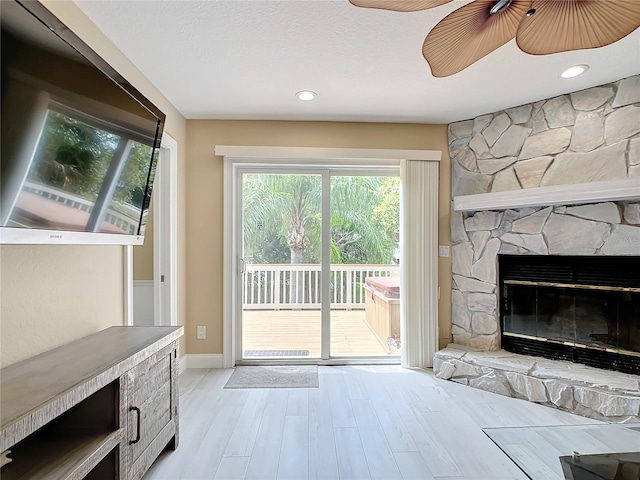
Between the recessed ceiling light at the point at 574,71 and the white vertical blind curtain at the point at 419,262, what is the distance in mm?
1157

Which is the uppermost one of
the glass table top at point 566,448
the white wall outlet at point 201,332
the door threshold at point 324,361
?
the white wall outlet at point 201,332

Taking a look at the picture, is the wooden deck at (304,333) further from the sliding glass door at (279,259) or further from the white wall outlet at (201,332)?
the white wall outlet at (201,332)

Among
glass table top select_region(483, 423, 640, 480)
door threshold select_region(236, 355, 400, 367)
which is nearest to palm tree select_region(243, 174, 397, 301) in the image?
door threshold select_region(236, 355, 400, 367)

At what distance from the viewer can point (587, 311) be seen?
9.23 feet

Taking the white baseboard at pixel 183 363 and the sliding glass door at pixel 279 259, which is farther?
the sliding glass door at pixel 279 259

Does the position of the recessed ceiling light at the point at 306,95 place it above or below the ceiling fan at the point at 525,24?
above

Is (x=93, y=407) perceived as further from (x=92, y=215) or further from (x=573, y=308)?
(x=573, y=308)

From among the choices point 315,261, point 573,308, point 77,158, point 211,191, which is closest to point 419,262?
point 315,261

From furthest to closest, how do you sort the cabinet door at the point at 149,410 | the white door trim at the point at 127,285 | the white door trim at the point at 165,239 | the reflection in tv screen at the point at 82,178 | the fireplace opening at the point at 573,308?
the white door trim at the point at 165,239 < the fireplace opening at the point at 573,308 < the white door trim at the point at 127,285 < the cabinet door at the point at 149,410 < the reflection in tv screen at the point at 82,178

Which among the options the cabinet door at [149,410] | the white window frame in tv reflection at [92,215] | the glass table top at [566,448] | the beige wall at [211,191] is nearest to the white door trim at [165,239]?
the beige wall at [211,191]

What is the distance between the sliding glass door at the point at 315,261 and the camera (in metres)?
3.44

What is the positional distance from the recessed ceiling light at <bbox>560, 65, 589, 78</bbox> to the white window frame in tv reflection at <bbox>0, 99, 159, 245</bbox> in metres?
2.77

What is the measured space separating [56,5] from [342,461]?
2.69m

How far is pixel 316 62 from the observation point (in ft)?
Answer: 7.35
